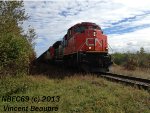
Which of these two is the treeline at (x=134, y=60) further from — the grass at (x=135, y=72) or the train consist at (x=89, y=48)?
the train consist at (x=89, y=48)

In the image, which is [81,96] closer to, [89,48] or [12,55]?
[12,55]

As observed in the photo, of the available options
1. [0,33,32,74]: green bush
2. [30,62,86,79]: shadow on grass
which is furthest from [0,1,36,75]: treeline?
[30,62,86,79]: shadow on grass

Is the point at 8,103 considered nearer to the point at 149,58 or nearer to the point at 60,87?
the point at 60,87

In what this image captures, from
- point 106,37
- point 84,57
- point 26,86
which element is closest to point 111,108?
point 26,86

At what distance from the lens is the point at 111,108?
834cm

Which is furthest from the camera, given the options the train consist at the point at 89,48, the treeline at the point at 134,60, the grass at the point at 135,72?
the treeline at the point at 134,60

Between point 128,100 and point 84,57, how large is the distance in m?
9.77

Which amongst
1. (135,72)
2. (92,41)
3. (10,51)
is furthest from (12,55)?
Answer: (135,72)

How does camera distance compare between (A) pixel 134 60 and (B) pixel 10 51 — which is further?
(A) pixel 134 60

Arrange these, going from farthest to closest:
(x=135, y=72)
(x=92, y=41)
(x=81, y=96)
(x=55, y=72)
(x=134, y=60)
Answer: (x=134, y=60) < (x=135, y=72) < (x=55, y=72) < (x=92, y=41) < (x=81, y=96)

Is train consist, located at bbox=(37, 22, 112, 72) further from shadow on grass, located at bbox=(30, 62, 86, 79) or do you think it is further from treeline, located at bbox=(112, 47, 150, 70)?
treeline, located at bbox=(112, 47, 150, 70)

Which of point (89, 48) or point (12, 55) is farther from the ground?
point (89, 48)

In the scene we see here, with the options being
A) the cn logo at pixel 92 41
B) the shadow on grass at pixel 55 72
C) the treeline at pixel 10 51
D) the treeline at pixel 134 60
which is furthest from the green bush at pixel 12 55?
the treeline at pixel 134 60

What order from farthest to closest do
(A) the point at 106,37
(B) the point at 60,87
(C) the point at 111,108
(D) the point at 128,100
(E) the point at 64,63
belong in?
(E) the point at 64,63
(A) the point at 106,37
(B) the point at 60,87
(D) the point at 128,100
(C) the point at 111,108
